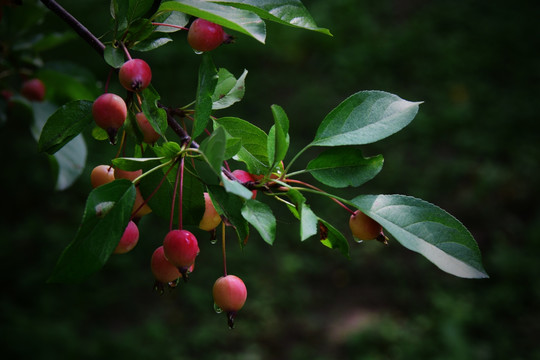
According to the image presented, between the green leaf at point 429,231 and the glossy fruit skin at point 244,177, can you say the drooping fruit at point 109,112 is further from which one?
the green leaf at point 429,231

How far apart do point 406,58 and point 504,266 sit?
1757 millimetres

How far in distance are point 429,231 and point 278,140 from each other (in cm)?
15

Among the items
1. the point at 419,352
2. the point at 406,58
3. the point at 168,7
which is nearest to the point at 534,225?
the point at 419,352

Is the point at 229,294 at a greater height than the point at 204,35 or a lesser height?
lesser

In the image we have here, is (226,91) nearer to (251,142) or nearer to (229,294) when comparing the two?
(251,142)

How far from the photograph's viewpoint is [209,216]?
50cm

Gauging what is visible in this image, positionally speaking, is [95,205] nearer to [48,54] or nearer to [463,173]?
[463,173]

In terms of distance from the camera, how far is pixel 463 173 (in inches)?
107

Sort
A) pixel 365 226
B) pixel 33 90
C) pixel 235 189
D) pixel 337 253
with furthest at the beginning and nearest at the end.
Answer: pixel 337 253 < pixel 33 90 < pixel 365 226 < pixel 235 189

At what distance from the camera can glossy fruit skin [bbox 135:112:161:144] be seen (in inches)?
18.5

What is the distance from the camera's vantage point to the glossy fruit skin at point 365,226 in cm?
46

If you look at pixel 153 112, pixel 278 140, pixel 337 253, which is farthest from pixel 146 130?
pixel 337 253

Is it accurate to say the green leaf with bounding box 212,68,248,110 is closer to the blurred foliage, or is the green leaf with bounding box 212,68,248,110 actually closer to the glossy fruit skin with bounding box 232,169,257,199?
the glossy fruit skin with bounding box 232,169,257,199

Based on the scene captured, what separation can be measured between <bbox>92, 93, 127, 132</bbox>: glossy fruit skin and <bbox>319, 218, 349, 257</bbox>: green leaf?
0.20m
